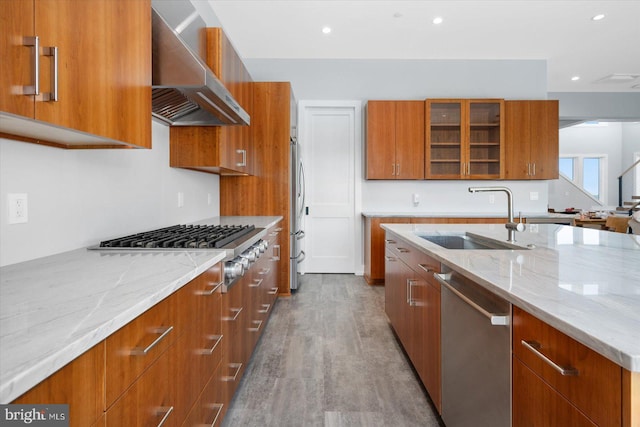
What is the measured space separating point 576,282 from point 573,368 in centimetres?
38

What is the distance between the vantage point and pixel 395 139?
15.1ft

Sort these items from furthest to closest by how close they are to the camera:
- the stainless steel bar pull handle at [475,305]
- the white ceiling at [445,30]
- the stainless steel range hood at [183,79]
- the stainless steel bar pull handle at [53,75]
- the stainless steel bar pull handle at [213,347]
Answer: the white ceiling at [445,30], the stainless steel range hood at [183,79], the stainless steel bar pull handle at [213,347], the stainless steel bar pull handle at [475,305], the stainless steel bar pull handle at [53,75]

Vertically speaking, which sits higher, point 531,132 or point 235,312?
point 531,132

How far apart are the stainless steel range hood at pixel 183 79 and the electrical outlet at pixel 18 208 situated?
0.78m

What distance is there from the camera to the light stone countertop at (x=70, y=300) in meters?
0.52

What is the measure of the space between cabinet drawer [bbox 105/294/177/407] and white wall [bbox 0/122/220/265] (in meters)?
0.69

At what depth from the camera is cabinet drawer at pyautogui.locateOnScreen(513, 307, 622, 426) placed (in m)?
0.64

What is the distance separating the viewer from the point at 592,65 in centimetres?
500

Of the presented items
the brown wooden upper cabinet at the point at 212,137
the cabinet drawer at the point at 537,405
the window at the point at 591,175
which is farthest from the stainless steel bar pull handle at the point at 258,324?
the window at the point at 591,175

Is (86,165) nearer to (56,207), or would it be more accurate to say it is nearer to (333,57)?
(56,207)

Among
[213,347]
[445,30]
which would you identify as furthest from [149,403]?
[445,30]

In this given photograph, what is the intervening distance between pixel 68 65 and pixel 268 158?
2.82 m

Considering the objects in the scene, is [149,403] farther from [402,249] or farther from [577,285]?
[402,249]

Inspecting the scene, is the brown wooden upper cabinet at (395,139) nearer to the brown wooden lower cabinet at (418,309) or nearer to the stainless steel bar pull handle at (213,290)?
the brown wooden lower cabinet at (418,309)
